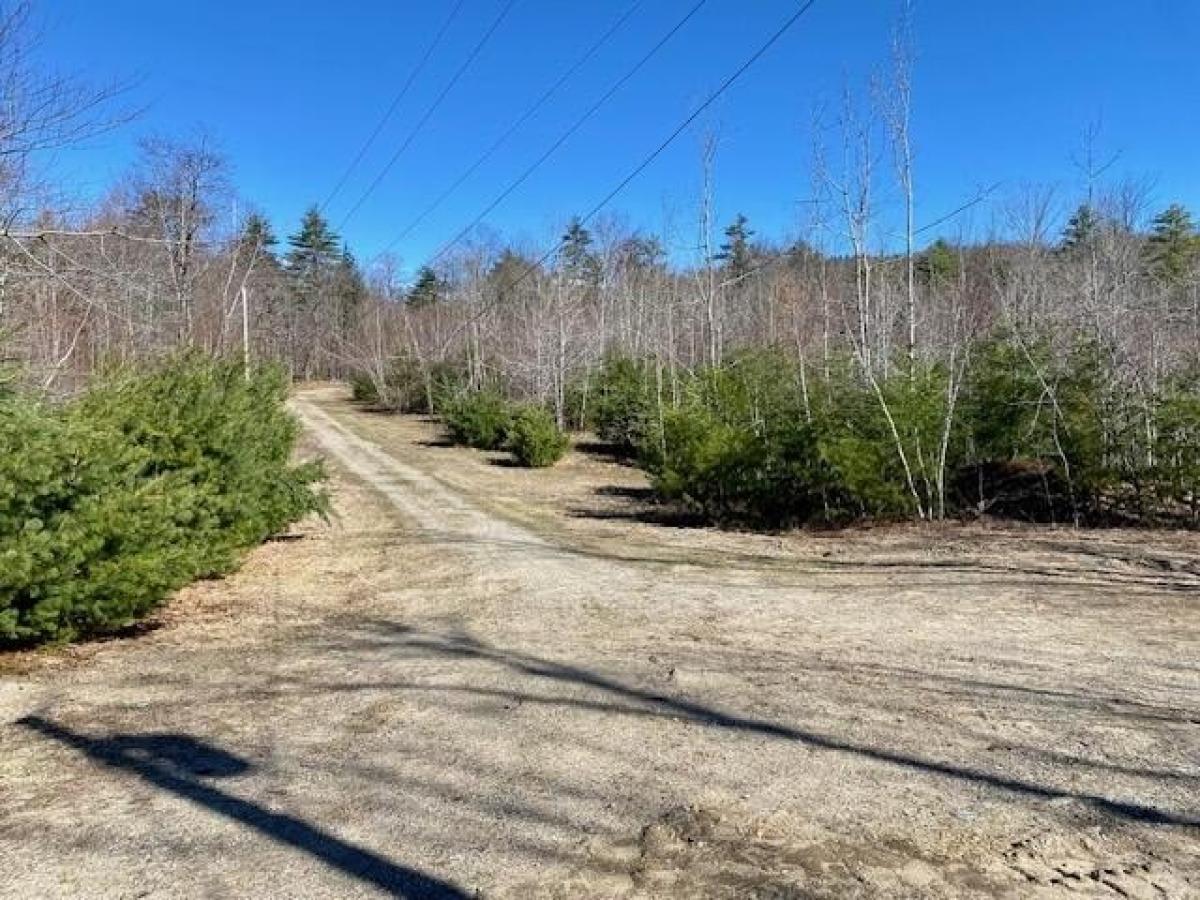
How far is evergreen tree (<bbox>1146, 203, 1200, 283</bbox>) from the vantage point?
29.4 meters

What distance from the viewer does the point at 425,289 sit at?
6744 cm

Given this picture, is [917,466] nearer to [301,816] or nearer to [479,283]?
[301,816]

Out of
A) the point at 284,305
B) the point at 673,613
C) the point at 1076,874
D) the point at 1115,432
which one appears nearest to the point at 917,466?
the point at 1115,432

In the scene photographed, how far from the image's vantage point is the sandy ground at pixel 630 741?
3.06 meters

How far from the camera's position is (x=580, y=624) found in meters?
7.01

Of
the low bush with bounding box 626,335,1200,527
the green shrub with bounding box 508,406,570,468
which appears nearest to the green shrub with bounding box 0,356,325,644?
the low bush with bounding box 626,335,1200,527

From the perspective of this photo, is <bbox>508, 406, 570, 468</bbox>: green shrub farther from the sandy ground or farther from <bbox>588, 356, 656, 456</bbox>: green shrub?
the sandy ground

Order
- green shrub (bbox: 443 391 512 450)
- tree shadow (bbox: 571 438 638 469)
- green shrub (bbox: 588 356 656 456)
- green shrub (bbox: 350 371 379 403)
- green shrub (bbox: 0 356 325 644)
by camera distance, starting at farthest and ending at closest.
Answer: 1. green shrub (bbox: 350 371 379 403)
2. green shrub (bbox: 443 391 512 450)
3. tree shadow (bbox: 571 438 638 469)
4. green shrub (bbox: 588 356 656 456)
5. green shrub (bbox: 0 356 325 644)

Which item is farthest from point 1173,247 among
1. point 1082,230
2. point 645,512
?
point 645,512

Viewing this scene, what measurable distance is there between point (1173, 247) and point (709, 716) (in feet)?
127

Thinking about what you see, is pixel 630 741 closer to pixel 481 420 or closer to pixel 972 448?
pixel 972 448

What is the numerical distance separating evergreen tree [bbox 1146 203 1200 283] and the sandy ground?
76.0ft

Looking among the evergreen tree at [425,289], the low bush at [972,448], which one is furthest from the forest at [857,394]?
the evergreen tree at [425,289]

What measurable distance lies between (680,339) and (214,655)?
96.1 feet
